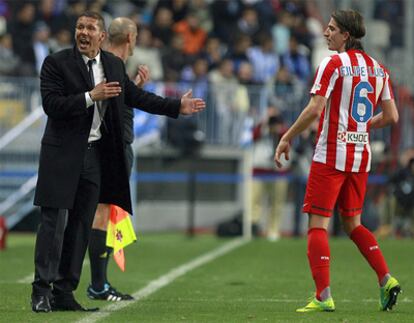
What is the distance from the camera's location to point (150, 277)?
13094 millimetres

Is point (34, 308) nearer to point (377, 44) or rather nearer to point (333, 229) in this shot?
point (333, 229)

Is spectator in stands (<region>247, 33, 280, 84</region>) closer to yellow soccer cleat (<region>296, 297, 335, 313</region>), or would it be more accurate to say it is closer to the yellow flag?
the yellow flag

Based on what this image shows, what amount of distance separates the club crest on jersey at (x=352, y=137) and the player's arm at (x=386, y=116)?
0.34 metres

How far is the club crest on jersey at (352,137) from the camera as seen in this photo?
947 cm

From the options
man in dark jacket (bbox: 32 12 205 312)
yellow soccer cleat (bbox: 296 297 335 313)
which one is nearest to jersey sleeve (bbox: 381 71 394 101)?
yellow soccer cleat (bbox: 296 297 335 313)

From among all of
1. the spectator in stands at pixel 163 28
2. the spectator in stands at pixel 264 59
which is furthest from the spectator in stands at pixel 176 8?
the spectator in stands at pixel 264 59

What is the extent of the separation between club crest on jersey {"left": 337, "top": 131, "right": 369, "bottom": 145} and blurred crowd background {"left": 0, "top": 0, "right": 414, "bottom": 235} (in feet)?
38.2

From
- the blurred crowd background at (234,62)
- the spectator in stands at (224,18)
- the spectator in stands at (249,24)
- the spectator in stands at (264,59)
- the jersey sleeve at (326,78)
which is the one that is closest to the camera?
the jersey sleeve at (326,78)

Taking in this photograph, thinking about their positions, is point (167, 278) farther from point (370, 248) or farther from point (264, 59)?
point (264, 59)

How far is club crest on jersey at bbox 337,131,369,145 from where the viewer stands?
31.1 feet

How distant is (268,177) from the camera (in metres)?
22.0

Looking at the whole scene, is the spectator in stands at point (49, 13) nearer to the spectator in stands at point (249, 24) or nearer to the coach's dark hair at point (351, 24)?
the spectator in stands at point (249, 24)

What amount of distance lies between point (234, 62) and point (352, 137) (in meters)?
15.1

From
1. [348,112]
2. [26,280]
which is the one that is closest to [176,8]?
[26,280]
